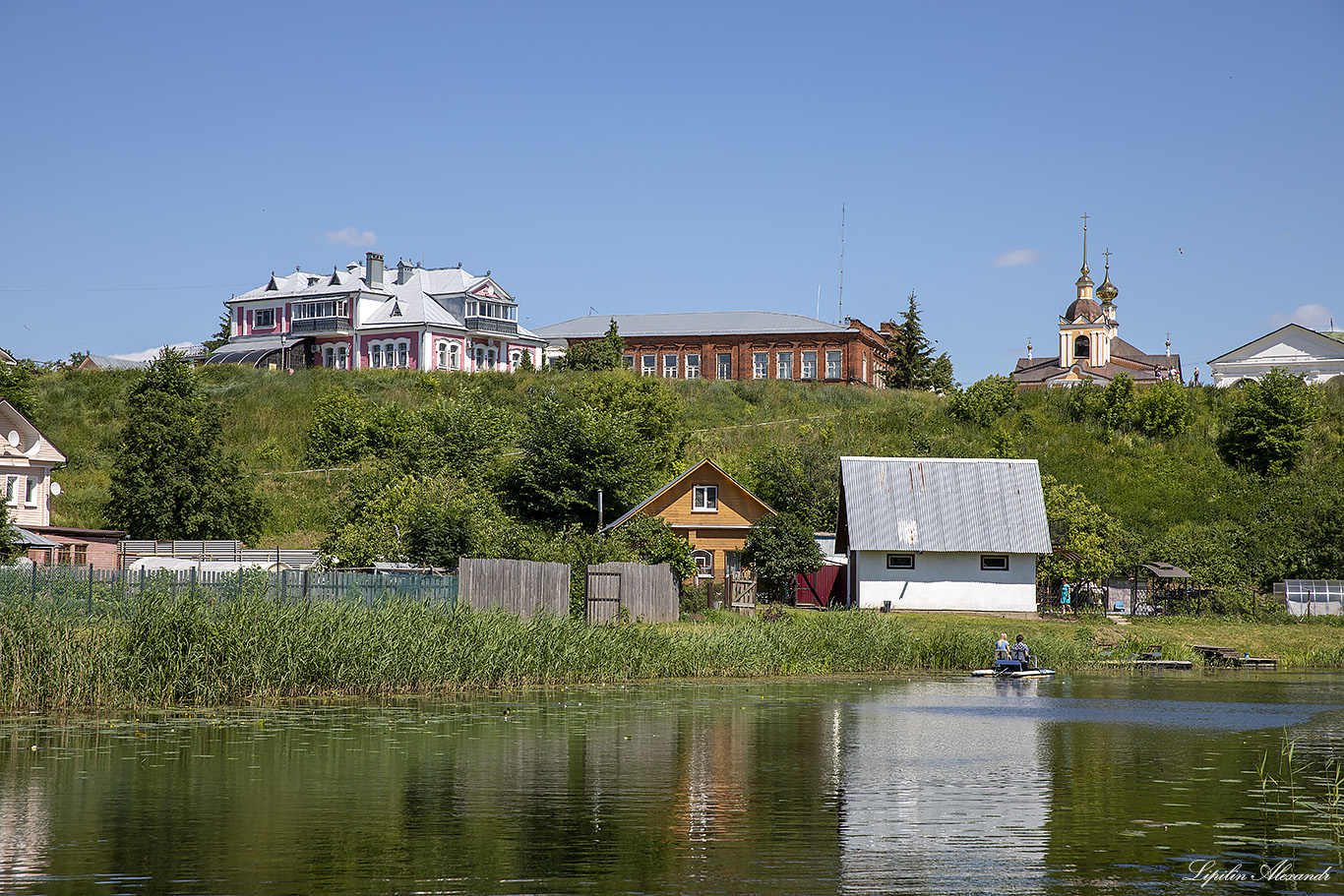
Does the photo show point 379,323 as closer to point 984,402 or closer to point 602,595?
point 984,402

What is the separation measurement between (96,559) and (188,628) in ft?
98.3

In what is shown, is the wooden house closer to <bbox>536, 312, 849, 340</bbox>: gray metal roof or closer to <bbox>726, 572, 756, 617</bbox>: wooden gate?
<bbox>726, 572, 756, 617</bbox>: wooden gate

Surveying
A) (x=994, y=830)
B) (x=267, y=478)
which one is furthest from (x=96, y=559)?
(x=994, y=830)

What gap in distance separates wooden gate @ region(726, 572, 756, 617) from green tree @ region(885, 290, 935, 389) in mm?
44996

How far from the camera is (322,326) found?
95.0m

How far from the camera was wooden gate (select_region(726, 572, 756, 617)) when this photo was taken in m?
44.9

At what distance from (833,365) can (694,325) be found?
40.6 ft

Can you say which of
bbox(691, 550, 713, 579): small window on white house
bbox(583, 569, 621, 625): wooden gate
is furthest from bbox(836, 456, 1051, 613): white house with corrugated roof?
bbox(583, 569, 621, 625): wooden gate

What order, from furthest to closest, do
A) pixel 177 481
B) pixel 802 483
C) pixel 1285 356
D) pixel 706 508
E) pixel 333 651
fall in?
pixel 1285 356, pixel 802 483, pixel 706 508, pixel 177 481, pixel 333 651

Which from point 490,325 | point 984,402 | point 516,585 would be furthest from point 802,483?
point 490,325

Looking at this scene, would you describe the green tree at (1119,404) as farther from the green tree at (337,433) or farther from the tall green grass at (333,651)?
the green tree at (337,433)

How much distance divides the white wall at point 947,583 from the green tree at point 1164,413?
24.4 m

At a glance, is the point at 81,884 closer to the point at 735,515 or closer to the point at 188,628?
the point at 188,628

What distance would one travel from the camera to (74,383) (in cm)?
7694
